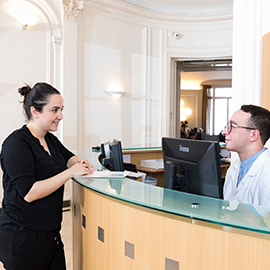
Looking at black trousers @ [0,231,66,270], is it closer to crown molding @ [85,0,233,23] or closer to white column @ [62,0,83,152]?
white column @ [62,0,83,152]

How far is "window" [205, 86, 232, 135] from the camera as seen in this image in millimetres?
14648

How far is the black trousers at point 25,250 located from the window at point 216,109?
44.5ft

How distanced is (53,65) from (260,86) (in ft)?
12.3

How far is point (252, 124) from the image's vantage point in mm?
2021

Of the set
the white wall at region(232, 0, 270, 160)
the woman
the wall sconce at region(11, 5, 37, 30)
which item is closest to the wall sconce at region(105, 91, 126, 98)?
the wall sconce at region(11, 5, 37, 30)

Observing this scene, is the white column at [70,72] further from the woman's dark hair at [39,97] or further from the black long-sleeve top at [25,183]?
the black long-sleeve top at [25,183]

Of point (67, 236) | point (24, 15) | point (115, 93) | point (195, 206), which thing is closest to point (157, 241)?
point (195, 206)

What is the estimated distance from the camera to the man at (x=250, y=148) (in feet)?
6.24

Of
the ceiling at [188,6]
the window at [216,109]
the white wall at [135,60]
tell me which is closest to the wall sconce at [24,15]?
the white wall at [135,60]

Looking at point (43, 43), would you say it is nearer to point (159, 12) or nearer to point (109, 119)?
point (109, 119)

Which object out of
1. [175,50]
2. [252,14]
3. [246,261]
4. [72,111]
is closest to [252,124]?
[246,261]

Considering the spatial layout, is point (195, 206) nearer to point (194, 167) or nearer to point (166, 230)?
point (166, 230)

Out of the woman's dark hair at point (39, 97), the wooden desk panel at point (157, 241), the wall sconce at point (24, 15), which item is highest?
the wall sconce at point (24, 15)

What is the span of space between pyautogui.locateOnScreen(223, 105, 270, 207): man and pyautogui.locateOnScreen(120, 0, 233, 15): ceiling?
206 inches
